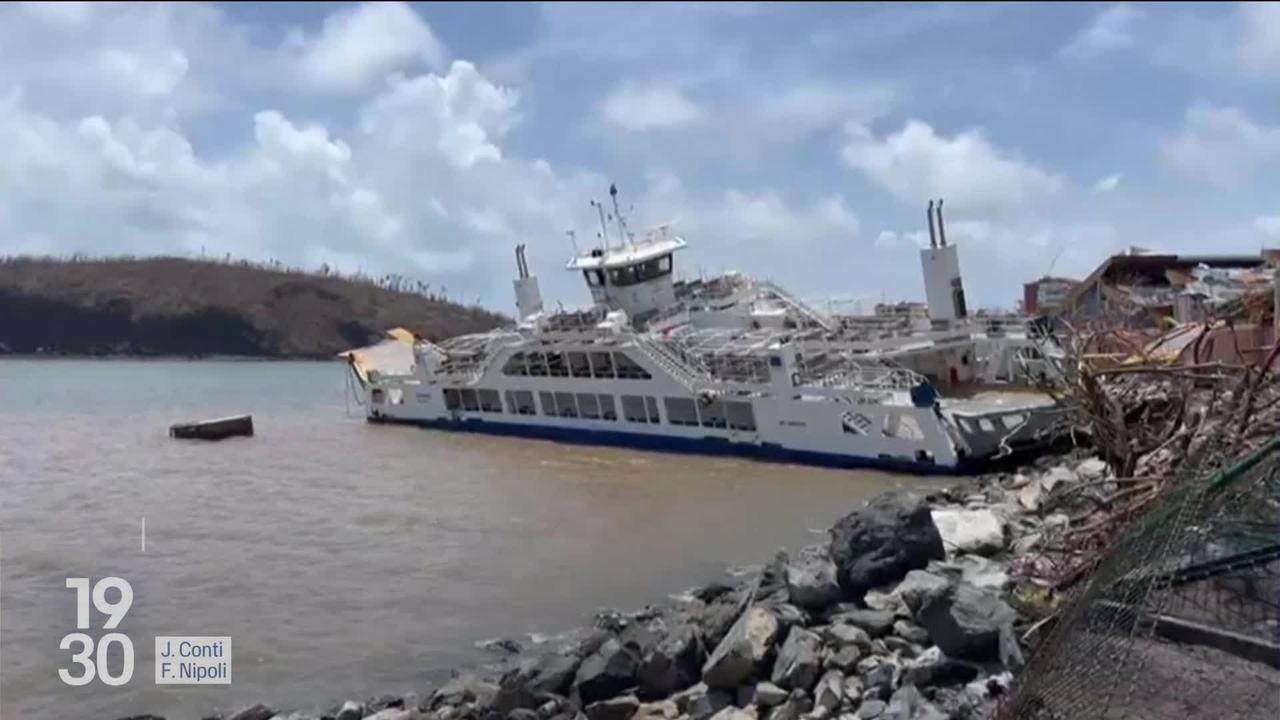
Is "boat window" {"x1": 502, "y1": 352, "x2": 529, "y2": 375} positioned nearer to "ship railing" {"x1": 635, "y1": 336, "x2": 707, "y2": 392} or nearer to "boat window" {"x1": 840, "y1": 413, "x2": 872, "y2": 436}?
"ship railing" {"x1": 635, "y1": 336, "x2": 707, "y2": 392}

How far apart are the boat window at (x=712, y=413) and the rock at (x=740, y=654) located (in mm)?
Result: 19912

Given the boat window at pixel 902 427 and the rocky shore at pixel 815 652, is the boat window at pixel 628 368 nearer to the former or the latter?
the boat window at pixel 902 427

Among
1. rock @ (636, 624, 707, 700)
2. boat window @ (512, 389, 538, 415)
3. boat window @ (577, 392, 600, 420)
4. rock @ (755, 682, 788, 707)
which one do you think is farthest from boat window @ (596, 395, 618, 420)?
rock @ (755, 682, 788, 707)

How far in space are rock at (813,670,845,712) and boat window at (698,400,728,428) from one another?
20646mm

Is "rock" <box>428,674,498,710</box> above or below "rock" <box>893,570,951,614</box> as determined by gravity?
Result: below

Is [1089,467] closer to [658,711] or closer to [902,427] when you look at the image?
[902,427]

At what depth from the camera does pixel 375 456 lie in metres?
30.5

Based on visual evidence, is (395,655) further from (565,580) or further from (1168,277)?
(1168,277)

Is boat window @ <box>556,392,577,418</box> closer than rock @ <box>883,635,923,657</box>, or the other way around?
rock @ <box>883,635,923,657</box>

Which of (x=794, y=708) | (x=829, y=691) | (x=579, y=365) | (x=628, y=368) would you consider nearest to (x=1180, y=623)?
(x=829, y=691)

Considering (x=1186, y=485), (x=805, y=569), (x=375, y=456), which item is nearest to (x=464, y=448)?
(x=375, y=456)

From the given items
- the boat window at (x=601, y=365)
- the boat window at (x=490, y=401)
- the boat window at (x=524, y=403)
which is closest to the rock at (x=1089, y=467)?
the boat window at (x=601, y=365)

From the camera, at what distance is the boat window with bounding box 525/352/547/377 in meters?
33.4

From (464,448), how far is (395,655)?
2077cm
